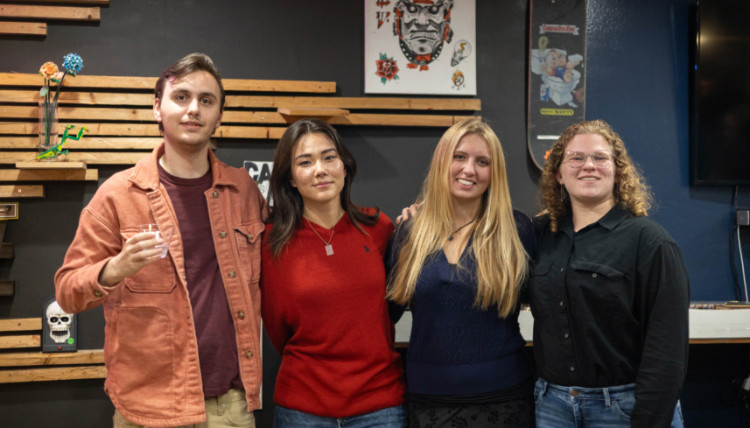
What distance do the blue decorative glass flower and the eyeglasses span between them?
275 cm

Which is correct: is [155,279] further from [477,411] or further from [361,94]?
[361,94]

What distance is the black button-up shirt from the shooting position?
69.4 inches

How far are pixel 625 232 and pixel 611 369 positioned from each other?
46 centimetres

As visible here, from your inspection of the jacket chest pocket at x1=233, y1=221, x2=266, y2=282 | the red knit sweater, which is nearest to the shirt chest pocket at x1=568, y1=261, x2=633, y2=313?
the red knit sweater

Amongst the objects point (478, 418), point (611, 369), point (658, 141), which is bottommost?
point (478, 418)

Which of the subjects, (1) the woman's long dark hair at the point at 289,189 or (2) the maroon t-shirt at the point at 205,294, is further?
(1) the woman's long dark hair at the point at 289,189

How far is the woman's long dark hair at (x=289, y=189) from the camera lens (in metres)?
2.20

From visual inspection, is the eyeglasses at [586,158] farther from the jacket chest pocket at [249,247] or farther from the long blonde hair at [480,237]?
the jacket chest pocket at [249,247]

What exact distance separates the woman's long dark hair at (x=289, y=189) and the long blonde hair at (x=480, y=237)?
25 centimetres

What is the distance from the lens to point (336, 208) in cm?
229

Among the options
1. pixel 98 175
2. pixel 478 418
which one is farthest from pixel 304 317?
pixel 98 175

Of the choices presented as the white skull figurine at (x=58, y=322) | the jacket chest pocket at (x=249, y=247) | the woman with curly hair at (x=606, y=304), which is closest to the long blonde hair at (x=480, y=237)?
the woman with curly hair at (x=606, y=304)

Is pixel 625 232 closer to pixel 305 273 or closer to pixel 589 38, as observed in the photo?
pixel 305 273

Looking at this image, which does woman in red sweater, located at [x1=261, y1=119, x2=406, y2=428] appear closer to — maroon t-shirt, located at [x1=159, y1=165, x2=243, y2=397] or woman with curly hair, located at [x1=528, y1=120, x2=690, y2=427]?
maroon t-shirt, located at [x1=159, y1=165, x2=243, y2=397]
